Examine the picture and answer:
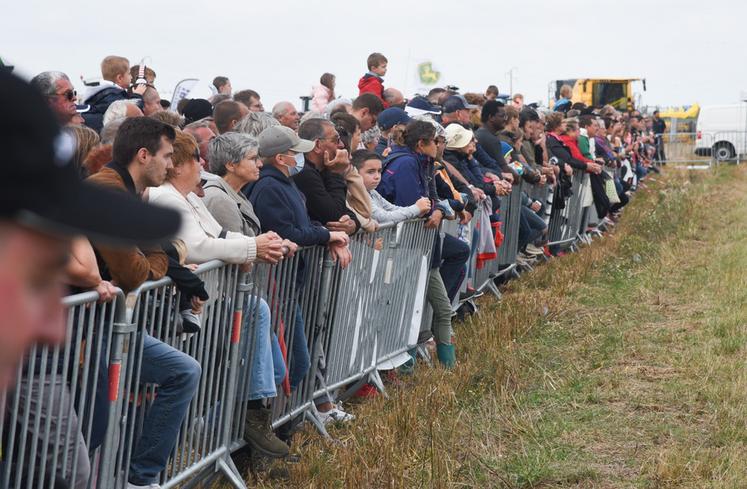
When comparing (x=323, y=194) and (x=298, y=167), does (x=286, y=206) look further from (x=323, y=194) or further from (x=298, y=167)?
(x=298, y=167)

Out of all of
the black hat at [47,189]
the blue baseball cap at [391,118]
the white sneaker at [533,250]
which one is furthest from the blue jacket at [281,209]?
the white sneaker at [533,250]

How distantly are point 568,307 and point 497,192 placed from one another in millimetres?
1307

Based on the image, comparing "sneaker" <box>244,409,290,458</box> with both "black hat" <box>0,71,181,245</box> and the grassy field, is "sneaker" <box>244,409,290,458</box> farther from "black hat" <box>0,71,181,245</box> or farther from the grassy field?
"black hat" <box>0,71,181,245</box>

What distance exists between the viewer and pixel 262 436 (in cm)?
603

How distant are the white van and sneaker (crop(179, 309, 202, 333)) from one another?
37889mm

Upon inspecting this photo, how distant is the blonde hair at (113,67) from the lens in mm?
10062

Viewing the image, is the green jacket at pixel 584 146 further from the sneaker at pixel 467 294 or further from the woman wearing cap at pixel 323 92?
the sneaker at pixel 467 294

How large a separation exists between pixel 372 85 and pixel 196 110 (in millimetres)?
4038

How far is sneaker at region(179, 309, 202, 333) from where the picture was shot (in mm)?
5059

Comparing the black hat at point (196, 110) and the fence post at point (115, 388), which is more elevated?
the black hat at point (196, 110)

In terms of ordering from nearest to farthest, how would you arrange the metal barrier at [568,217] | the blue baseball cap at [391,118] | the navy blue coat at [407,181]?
the navy blue coat at [407,181] < the blue baseball cap at [391,118] < the metal barrier at [568,217]

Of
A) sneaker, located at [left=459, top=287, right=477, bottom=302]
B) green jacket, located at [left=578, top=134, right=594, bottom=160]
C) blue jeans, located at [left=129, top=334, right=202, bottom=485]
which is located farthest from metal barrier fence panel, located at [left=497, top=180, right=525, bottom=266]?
blue jeans, located at [left=129, top=334, right=202, bottom=485]

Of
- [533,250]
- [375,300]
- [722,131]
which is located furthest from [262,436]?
[722,131]

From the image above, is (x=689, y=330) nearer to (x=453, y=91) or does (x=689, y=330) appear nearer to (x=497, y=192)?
(x=497, y=192)
